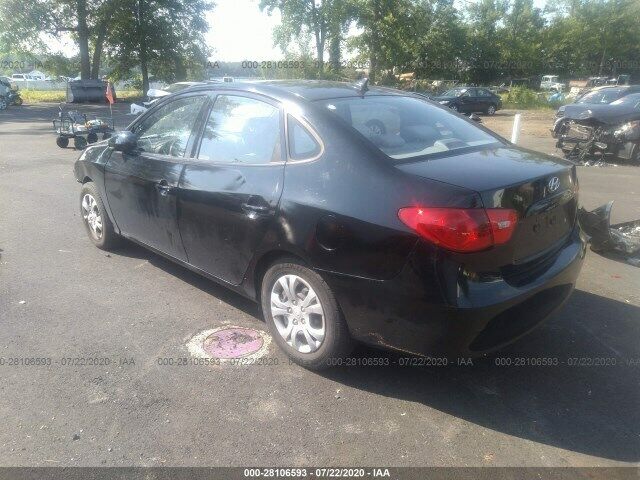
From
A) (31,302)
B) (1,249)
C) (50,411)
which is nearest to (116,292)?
(31,302)

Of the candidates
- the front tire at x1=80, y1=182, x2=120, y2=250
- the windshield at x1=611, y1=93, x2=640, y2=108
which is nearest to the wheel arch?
the front tire at x1=80, y1=182, x2=120, y2=250

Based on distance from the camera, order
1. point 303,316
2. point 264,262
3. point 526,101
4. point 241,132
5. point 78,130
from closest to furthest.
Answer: point 303,316 → point 264,262 → point 241,132 → point 78,130 → point 526,101

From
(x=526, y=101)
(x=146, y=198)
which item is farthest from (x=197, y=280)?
(x=526, y=101)

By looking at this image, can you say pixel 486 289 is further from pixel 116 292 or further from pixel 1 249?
pixel 1 249

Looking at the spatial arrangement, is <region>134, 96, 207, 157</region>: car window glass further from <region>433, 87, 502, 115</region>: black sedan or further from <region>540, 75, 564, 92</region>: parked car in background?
<region>540, 75, 564, 92</region>: parked car in background

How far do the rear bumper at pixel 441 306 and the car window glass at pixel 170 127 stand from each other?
73.2 inches

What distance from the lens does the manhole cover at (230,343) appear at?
3410 mm

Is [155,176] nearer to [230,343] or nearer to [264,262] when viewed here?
[264,262]

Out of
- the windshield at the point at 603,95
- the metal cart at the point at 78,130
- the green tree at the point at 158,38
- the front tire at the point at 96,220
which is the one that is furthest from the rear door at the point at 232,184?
the green tree at the point at 158,38

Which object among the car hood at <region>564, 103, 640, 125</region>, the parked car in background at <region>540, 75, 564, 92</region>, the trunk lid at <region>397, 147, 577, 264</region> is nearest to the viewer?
the trunk lid at <region>397, 147, 577, 264</region>

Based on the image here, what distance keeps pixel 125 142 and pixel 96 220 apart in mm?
1281

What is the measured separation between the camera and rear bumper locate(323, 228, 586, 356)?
250cm

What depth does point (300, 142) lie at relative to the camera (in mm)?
3131

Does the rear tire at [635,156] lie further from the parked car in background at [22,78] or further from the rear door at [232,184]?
the parked car in background at [22,78]
